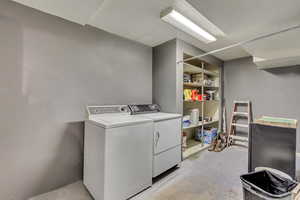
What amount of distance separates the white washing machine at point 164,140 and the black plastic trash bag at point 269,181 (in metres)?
1.06

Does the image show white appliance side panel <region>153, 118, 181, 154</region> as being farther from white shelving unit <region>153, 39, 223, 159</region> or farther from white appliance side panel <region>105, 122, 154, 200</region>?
white shelving unit <region>153, 39, 223, 159</region>

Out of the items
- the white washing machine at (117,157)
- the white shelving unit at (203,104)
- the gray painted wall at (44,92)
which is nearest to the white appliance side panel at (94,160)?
the white washing machine at (117,157)

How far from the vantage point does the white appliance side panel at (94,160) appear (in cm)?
150

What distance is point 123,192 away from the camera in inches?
62.7

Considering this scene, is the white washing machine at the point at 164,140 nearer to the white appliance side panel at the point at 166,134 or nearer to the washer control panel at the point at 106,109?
the white appliance side panel at the point at 166,134

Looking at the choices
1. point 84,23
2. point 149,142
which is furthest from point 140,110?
point 84,23

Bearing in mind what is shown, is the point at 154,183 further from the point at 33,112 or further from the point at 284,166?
the point at 33,112

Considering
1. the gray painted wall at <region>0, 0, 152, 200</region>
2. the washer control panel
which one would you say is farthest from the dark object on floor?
the gray painted wall at <region>0, 0, 152, 200</region>

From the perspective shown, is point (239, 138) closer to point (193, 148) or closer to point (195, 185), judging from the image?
point (193, 148)

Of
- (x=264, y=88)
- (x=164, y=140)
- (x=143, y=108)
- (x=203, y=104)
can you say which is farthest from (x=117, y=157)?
(x=264, y=88)

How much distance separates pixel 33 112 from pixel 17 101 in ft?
0.67

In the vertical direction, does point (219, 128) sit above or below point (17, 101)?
below

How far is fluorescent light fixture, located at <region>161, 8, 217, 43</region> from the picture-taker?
1.71 meters

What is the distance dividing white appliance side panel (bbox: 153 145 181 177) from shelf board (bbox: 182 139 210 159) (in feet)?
1.74
